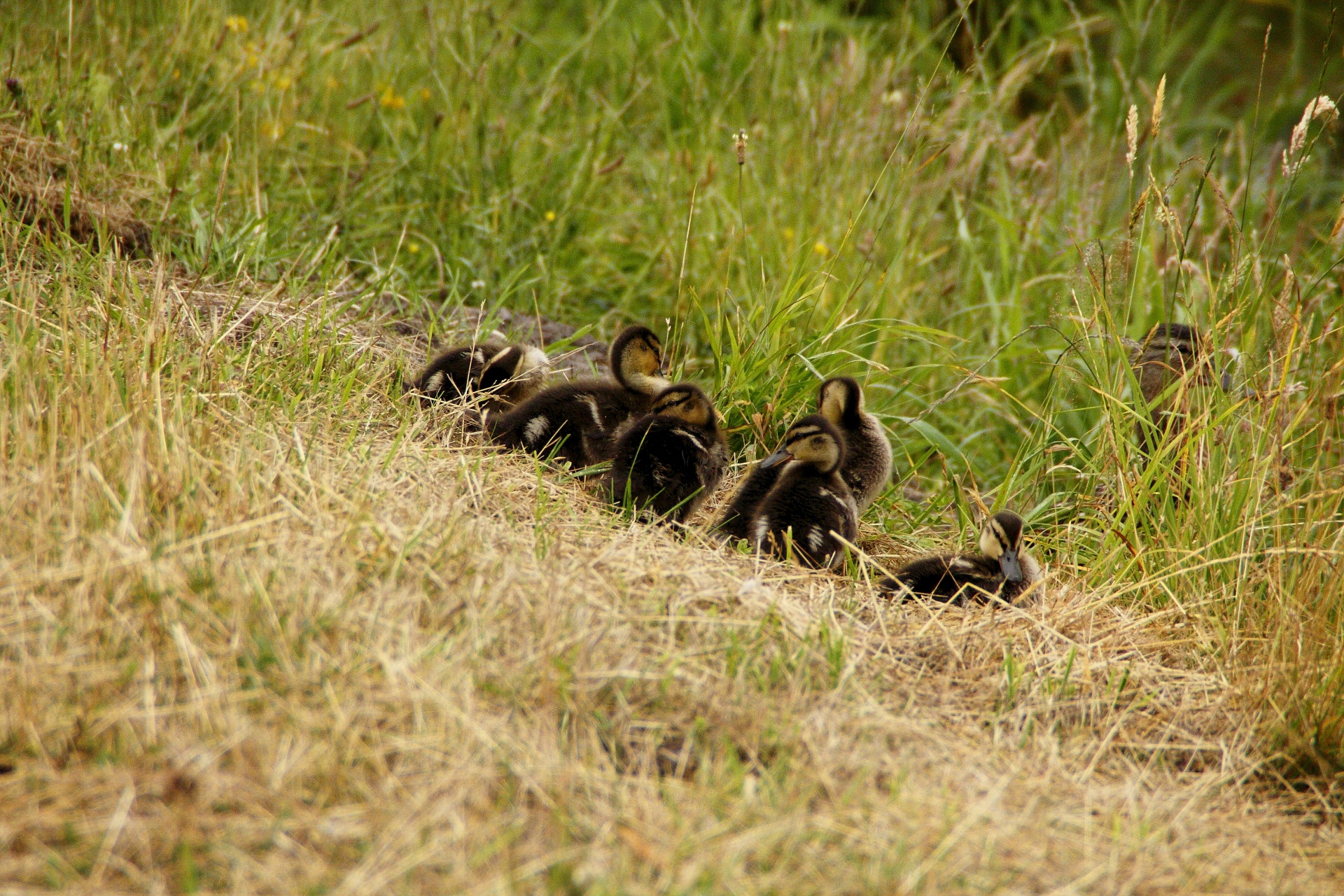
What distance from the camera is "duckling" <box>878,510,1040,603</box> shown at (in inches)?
139

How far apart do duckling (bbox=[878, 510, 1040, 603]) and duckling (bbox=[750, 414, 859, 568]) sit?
0.25m

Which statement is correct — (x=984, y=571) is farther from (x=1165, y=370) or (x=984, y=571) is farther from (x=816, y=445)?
(x=1165, y=370)

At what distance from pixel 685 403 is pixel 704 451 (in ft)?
0.61

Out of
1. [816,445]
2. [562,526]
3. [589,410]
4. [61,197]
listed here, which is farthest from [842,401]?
[61,197]

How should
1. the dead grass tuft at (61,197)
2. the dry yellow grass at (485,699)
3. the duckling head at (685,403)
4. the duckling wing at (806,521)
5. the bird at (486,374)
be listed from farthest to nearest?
the dead grass tuft at (61,197) < the bird at (486,374) < the duckling head at (685,403) < the duckling wing at (806,521) < the dry yellow grass at (485,699)

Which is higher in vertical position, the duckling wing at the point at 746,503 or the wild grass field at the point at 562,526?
the wild grass field at the point at 562,526

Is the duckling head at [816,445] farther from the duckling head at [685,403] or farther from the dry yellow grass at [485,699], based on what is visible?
the dry yellow grass at [485,699]

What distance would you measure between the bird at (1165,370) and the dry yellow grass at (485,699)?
80 cm

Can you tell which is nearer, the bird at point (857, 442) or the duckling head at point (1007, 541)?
the duckling head at point (1007, 541)

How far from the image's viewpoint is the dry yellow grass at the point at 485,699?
2.11 metres

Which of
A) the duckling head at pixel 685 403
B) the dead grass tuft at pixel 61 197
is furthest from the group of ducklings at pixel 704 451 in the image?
the dead grass tuft at pixel 61 197

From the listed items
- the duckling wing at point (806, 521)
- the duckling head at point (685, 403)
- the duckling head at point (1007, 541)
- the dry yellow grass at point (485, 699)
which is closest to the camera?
the dry yellow grass at point (485, 699)

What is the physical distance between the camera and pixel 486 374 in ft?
14.4

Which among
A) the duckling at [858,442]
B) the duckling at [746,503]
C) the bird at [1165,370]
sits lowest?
the duckling at [746,503]
